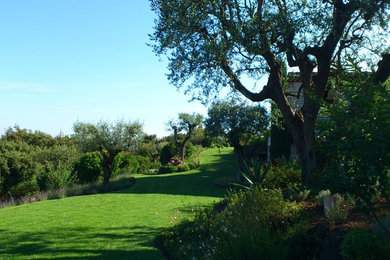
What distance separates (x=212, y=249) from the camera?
655 cm

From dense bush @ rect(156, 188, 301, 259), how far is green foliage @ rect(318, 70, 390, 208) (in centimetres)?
136

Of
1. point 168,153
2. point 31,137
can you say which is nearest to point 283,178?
point 168,153

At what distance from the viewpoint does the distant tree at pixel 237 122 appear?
23438 millimetres

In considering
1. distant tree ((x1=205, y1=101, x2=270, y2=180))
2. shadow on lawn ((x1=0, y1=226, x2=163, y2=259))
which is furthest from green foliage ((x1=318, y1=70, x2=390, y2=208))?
distant tree ((x1=205, y1=101, x2=270, y2=180))

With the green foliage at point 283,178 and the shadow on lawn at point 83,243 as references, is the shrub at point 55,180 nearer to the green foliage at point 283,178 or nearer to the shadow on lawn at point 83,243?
the shadow on lawn at point 83,243

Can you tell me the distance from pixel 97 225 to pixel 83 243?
7.74 feet

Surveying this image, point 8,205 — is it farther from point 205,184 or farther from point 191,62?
point 191,62

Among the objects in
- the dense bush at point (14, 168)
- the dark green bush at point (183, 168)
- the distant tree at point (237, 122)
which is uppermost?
the distant tree at point (237, 122)

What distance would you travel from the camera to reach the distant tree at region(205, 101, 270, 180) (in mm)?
23438

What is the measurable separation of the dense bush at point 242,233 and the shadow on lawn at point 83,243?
66cm

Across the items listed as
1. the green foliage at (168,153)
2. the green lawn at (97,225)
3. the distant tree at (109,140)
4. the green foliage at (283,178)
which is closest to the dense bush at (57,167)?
the distant tree at (109,140)

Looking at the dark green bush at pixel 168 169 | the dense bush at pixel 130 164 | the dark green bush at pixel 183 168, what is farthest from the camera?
the dark green bush at pixel 183 168

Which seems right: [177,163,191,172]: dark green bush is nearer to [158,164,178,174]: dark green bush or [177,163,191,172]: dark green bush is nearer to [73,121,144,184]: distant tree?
[158,164,178,174]: dark green bush

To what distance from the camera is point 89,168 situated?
25.8 meters
